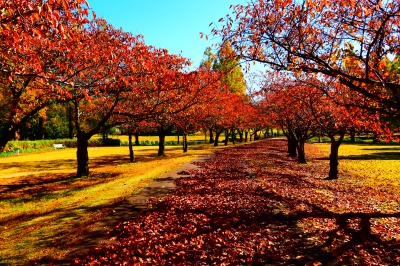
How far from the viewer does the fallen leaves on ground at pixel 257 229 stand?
7871 millimetres

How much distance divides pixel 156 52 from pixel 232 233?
13.6 meters

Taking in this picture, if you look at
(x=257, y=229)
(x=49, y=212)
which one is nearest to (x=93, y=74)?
(x=49, y=212)

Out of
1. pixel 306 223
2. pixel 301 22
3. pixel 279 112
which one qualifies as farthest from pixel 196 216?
pixel 279 112

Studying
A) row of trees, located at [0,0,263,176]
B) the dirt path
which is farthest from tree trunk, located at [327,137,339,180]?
the dirt path

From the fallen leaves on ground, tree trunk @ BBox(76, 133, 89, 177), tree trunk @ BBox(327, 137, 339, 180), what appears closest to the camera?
the fallen leaves on ground

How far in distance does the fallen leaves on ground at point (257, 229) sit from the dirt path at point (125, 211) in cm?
37

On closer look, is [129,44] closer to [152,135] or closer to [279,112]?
[279,112]

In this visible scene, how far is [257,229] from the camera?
991cm

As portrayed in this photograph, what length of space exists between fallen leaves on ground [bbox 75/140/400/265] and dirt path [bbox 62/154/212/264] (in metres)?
0.37

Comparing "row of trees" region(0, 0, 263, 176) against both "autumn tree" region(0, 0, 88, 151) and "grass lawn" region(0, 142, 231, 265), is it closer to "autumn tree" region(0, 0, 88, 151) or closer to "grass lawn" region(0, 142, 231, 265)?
"autumn tree" region(0, 0, 88, 151)

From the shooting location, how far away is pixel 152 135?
110875 mm

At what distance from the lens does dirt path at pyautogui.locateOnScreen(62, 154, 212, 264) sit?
27.7 feet

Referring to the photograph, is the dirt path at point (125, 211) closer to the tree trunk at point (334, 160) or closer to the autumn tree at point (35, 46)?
the autumn tree at point (35, 46)

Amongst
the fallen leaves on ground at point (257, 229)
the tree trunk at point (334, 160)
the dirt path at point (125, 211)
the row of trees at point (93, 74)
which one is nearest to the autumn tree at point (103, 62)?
the row of trees at point (93, 74)
